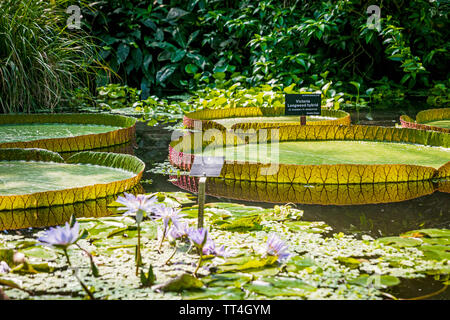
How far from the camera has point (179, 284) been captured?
141 cm

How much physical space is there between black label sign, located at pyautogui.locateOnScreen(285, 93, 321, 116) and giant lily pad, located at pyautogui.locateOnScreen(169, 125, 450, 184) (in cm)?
19

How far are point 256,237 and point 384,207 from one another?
686 mm

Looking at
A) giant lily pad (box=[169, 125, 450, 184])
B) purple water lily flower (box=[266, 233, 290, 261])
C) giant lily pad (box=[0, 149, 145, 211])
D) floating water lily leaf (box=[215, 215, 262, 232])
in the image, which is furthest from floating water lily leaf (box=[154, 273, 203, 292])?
giant lily pad (box=[169, 125, 450, 184])

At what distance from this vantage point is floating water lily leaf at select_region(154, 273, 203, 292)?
1.41 metres

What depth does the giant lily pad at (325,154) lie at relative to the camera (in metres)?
2.59

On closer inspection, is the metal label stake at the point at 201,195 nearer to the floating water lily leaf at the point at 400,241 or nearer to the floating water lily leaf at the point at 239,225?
the floating water lily leaf at the point at 239,225

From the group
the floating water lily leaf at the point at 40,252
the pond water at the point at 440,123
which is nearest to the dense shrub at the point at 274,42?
the pond water at the point at 440,123

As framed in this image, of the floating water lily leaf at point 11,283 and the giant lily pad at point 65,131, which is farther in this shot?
the giant lily pad at point 65,131

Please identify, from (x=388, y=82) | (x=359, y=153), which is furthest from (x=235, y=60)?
(x=359, y=153)

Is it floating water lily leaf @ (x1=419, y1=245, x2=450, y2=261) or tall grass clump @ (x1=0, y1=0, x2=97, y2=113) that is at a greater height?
tall grass clump @ (x1=0, y1=0, x2=97, y2=113)

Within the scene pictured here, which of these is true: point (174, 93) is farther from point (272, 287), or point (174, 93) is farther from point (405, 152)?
point (272, 287)

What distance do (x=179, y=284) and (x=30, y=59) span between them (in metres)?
3.71

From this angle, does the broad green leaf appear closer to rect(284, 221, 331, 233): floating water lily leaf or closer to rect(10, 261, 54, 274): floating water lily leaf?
rect(284, 221, 331, 233): floating water lily leaf

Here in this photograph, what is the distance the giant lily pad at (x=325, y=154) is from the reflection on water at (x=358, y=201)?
0.16 feet
